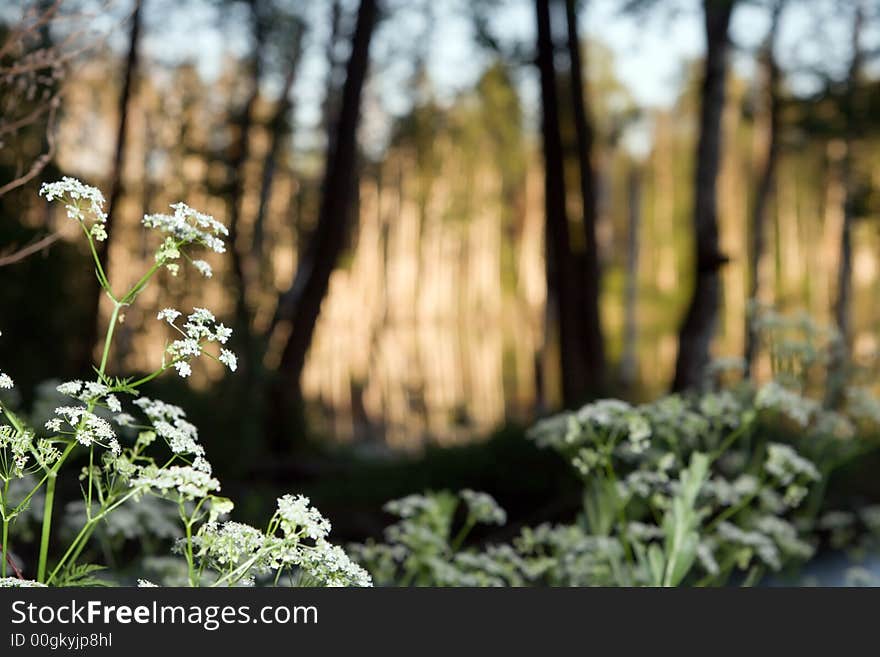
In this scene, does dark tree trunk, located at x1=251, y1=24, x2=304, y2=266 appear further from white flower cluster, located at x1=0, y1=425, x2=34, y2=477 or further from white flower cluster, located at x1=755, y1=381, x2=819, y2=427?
white flower cluster, located at x1=0, y1=425, x2=34, y2=477

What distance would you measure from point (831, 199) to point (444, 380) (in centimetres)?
1288

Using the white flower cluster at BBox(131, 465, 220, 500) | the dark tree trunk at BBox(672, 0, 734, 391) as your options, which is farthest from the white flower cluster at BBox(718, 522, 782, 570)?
the dark tree trunk at BBox(672, 0, 734, 391)

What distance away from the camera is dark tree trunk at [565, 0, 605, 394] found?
860 centimetres

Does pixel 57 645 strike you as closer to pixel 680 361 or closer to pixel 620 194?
pixel 680 361

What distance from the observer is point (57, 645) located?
1.71m

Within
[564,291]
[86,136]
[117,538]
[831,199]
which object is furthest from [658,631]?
[831,199]

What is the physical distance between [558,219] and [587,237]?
2.12 feet

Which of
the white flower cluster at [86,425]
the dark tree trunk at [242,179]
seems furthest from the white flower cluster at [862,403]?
the dark tree trunk at [242,179]

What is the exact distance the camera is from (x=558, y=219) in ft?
27.8

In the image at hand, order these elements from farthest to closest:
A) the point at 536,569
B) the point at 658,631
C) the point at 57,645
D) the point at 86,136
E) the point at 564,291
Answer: the point at 86,136 → the point at 564,291 → the point at 536,569 → the point at 658,631 → the point at 57,645

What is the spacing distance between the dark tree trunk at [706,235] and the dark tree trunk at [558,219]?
102cm

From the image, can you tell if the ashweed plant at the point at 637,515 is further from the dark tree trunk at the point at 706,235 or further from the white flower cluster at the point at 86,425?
the dark tree trunk at the point at 706,235

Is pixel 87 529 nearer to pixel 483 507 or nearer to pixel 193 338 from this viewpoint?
pixel 193 338

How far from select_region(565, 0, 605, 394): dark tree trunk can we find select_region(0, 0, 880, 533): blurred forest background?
0.8 inches
